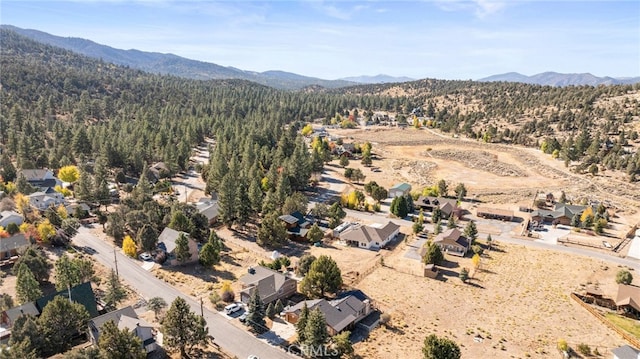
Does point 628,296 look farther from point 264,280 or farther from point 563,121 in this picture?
point 563,121

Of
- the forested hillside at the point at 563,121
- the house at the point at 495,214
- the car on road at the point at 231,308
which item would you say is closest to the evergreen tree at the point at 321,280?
the car on road at the point at 231,308

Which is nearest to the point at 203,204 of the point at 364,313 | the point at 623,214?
the point at 364,313

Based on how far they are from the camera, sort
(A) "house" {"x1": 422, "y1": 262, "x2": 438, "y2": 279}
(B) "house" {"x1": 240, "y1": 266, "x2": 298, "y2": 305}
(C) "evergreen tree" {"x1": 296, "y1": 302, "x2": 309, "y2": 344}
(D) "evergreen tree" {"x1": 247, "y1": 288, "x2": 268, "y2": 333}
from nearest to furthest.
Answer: (C) "evergreen tree" {"x1": 296, "y1": 302, "x2": 309, "y2": 344} < (D) "evergreen tree" {"x1": 247, "y1": 288, "x2": 268, "y2": 333} < (B) "house" {"x1": 240, "y1": 266, "x2": 298, "y2": 305} < (A) "house" {"x1": 422, "y1": 262, "x2": 438, "y2": 279}

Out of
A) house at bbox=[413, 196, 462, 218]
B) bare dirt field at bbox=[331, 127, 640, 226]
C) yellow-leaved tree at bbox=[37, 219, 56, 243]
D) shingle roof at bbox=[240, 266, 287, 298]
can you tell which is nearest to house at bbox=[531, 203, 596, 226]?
bare dirt field at bbox=[331, 127, 640, 226]

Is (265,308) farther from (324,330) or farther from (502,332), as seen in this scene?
(502,332)

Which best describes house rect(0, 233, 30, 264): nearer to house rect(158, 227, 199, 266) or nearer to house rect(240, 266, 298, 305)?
house rect(158, 227, 199, 266)

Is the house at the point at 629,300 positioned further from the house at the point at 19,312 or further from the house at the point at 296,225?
the house at the point at 19,312

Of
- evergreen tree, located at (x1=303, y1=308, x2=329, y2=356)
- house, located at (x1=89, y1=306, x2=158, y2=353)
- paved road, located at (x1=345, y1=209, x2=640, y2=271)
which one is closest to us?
house, located at (x1=89, y1=306, x2=158, y2=353)
